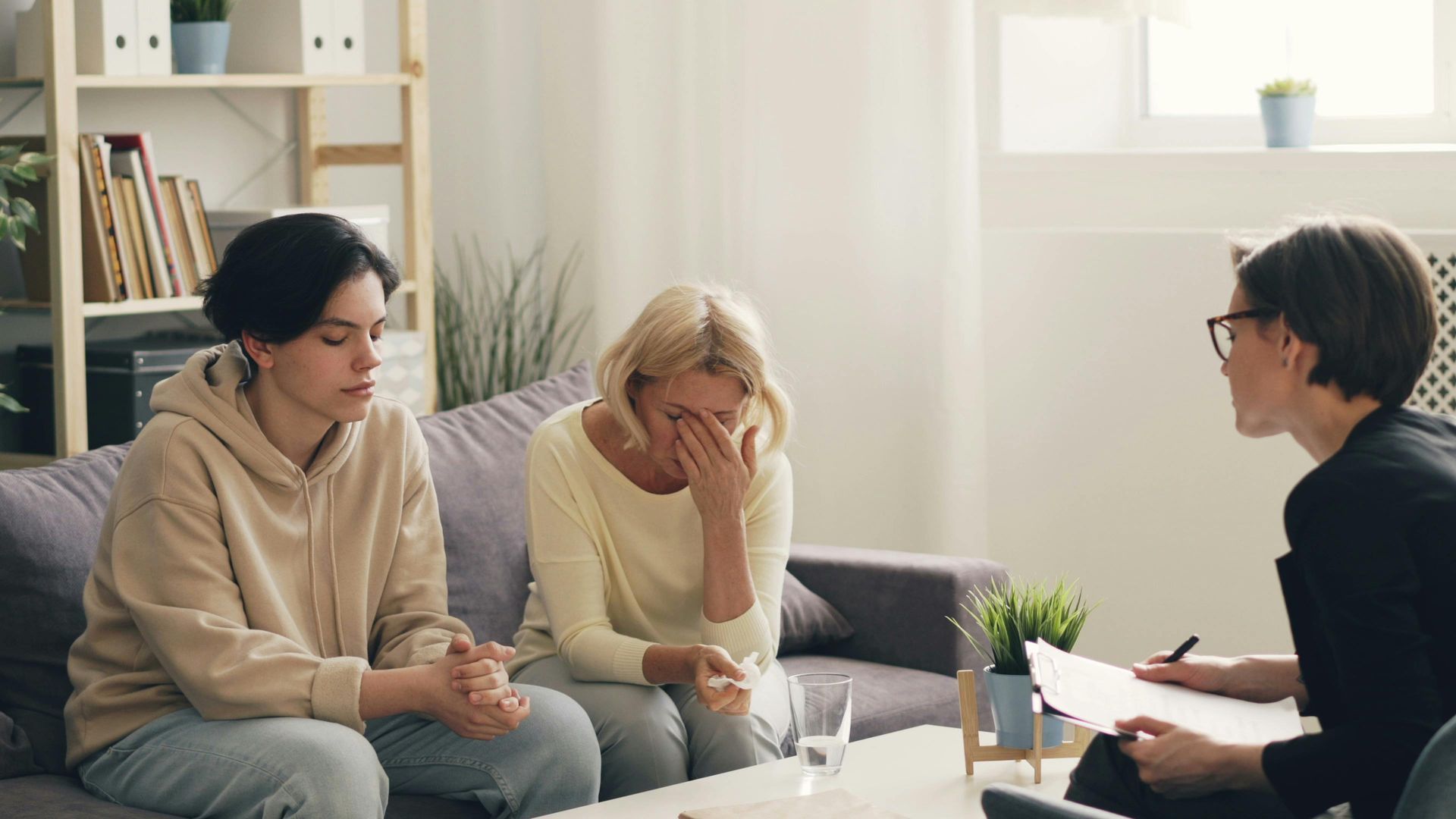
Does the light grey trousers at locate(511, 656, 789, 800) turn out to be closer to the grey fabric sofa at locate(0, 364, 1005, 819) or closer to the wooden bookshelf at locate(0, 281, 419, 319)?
the grey fabric sofa at locate(0, 364, 1005, 819)

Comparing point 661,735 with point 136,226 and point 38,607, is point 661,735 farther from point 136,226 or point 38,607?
point 136,226

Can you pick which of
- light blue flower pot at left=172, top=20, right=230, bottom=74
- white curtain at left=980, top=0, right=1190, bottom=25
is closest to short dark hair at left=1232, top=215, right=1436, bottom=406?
white curtain at left=980, top=0, right=1190, bottom=25

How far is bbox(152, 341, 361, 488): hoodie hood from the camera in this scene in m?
1.92

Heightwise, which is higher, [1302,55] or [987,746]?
[1302,55]

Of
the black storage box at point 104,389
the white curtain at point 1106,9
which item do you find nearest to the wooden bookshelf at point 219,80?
the black storage box at point 104,389

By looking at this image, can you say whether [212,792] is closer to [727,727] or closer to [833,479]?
Result: [727,727]

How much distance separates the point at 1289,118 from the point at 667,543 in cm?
169

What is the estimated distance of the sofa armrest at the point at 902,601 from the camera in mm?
2594

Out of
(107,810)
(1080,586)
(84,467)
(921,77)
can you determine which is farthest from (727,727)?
(921,77)

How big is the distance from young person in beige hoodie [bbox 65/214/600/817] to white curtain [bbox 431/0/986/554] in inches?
58.4

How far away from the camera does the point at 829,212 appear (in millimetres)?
3402

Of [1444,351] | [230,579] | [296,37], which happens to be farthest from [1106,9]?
[230,579]

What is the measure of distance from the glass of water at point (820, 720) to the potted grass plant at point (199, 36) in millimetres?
1908

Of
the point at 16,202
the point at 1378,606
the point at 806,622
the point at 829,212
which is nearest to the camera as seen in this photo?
the point at 1378,606
